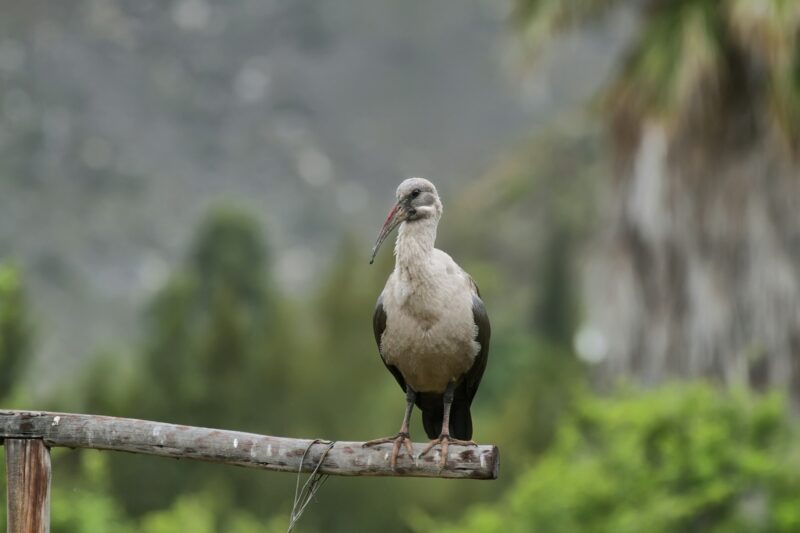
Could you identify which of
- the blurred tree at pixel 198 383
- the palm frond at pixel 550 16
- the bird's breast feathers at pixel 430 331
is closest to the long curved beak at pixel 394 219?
the bird's breast feathers at pixel 430 331

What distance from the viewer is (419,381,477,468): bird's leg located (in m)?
5.05

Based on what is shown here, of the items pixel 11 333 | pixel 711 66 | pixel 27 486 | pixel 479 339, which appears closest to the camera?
pixel 27 486

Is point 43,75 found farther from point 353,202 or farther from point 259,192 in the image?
point 353,202

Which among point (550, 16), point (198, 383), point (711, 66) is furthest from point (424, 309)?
point (198, 383)

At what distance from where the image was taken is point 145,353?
27844 millimetres

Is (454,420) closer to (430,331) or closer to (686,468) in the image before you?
(430,331)

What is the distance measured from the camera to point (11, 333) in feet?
45.2

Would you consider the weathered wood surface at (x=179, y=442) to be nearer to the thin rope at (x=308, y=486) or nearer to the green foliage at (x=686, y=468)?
the thin rope at (x=308, y=486)

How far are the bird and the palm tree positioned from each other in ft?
23.2

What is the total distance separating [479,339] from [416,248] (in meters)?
0.45

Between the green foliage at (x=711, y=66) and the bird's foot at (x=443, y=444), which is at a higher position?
the green foliage at (x=711, y=66)

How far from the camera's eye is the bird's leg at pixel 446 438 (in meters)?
5.05

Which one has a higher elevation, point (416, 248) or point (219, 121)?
point (219, 121)

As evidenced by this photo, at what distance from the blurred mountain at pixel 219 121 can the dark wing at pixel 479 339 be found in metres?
42.5
